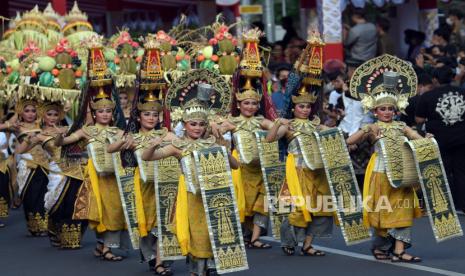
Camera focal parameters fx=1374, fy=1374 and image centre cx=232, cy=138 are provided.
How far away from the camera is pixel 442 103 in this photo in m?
14.7

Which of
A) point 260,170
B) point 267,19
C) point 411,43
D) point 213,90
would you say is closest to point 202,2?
point 267,19

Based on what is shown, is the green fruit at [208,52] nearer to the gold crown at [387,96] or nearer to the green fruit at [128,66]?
the green fruit at [128,66]

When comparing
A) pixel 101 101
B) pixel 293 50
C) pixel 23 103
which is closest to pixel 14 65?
pixel 23 103

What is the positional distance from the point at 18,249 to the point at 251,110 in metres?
2.86

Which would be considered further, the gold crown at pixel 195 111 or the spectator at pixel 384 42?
the spectator at pixel 384 42

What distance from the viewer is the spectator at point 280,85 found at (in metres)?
17.3

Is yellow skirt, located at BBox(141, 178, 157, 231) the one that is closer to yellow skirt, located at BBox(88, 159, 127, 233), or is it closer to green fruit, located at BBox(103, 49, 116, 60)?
yellow skirt, located at BBox(88, 159, 127, 233)

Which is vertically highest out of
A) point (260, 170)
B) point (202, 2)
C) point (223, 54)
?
point (202, 2)

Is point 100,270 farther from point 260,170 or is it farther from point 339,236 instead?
point 339,236

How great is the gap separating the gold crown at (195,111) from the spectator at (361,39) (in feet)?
29.0

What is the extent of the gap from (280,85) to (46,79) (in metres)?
4.51

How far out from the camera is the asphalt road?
451 inches

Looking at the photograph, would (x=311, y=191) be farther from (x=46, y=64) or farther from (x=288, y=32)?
(x=288, y=32)

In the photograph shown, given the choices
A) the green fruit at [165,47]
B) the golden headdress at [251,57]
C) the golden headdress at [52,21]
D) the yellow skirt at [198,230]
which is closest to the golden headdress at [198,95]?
the yellow skirt at [198,230]
